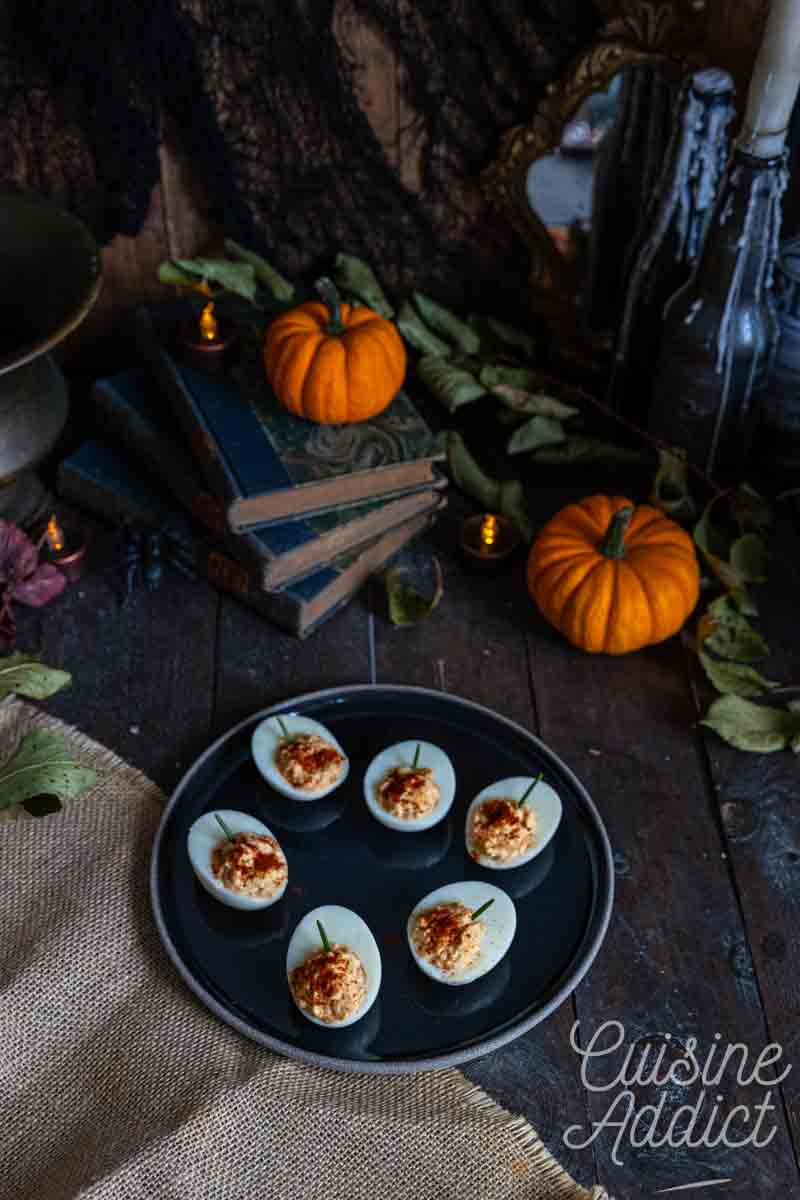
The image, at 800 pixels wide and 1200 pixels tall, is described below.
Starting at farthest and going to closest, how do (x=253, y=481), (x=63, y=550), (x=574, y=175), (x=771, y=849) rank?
(x=574, y=175), (x=63, y=550), (x=253, y=481), (x=771, y=849)

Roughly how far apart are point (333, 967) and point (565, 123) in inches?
39.6

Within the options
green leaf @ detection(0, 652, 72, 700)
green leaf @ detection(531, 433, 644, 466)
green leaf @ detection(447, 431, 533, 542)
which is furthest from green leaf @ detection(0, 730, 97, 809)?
green leaf @ detection(531, 433, 644, 466)

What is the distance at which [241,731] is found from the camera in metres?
1.24

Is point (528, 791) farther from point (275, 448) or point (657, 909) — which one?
point (275, 448)

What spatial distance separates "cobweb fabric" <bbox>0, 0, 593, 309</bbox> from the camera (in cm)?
143

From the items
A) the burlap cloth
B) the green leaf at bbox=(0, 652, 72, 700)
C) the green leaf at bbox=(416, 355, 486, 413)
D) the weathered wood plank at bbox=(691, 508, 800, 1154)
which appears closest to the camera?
the burlap cloth

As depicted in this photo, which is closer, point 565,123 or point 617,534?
point 617,534

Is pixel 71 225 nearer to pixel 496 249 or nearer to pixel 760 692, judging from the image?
pixel 496 249

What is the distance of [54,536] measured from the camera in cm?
142

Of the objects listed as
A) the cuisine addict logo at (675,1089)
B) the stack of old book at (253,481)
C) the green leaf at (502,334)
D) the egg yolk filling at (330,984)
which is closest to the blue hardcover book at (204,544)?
the stack of old book at (253,481)

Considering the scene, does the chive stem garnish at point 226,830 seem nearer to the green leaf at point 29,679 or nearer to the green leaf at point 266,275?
the green leaf at point 29,679

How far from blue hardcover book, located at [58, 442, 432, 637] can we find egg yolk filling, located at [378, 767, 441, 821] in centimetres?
26

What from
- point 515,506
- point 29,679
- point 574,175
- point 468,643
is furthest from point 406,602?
point 574,175

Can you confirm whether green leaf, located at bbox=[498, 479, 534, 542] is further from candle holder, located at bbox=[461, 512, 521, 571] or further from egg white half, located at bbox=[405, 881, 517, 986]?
egg white half, located at bbox=[405, 881, 517, 986]
